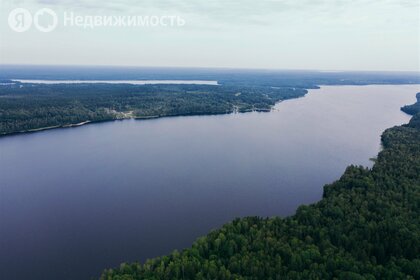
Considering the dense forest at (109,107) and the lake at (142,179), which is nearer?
the lake at (142,179)

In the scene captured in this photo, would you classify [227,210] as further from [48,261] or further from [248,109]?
[248,109]

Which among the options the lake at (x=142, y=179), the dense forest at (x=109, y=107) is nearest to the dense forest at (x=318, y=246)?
the lake at (x=142, y=179)

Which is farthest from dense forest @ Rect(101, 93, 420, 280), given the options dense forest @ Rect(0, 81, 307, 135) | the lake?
dense forest @ Rect(0, 81, 307, 135)

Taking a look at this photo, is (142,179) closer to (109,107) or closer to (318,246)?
(318,246)

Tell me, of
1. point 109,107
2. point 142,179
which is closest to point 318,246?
point 142,179

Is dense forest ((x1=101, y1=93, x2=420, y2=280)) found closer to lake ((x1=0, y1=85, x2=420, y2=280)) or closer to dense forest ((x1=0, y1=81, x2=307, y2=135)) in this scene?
lake ((x1=0, y1=85, x2=420, y2=280))

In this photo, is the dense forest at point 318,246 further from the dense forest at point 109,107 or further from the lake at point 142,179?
the dense forest at point 109,107

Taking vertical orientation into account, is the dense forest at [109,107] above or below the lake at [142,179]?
above

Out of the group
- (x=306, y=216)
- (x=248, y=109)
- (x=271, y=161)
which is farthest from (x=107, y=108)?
(x=306, y=216)
